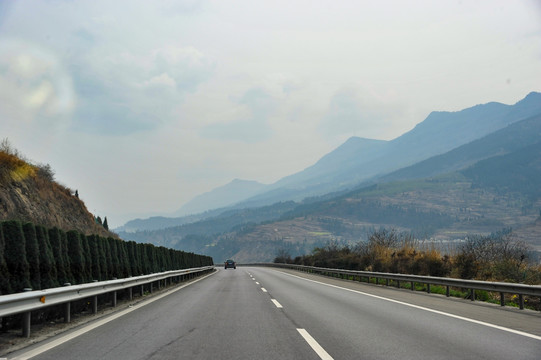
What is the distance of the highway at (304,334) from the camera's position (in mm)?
6559

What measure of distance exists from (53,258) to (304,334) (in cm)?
656

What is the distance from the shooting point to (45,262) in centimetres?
1075

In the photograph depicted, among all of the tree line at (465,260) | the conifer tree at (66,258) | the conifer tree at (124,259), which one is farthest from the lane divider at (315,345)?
the tree line at (465,260)

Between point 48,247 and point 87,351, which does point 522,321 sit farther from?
point 48,247

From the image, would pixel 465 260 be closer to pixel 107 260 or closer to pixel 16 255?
pixel 107 260

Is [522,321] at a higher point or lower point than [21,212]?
lower

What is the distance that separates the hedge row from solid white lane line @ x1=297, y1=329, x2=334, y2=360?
18.7ft

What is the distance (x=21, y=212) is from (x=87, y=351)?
27411 mm

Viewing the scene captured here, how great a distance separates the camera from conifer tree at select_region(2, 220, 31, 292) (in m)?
9.48

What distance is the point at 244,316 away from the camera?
1048 centimetres

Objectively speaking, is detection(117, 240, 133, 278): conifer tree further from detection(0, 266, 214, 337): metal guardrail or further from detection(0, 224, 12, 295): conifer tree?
detection(0, 224, 12, 295): conifer tree

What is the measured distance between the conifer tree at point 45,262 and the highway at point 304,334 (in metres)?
1.69

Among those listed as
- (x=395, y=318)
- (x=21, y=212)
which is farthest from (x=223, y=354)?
(x=21, y=212)

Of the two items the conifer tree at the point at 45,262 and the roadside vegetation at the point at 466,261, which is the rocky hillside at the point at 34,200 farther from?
the roadside vegetation at the point at 466,261
